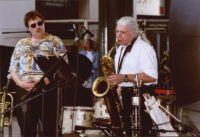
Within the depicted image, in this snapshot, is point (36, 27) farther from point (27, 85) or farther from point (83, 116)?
point (83, 116)

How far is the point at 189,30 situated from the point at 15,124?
13.0 ft

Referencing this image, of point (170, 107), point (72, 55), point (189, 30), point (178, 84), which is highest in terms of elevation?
point (189, 30)

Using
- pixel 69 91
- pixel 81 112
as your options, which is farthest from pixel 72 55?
pixel 69 91

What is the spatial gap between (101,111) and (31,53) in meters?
1.44

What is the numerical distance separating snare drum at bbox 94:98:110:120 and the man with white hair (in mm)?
718

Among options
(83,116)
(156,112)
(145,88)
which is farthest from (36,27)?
(156,112)

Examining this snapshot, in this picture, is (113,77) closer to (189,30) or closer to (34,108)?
(34,108)

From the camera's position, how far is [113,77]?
314 centimetres

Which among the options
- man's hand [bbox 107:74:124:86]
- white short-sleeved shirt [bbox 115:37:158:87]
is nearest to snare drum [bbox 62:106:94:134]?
white short-sleeved shirt [bbox 115:37:158:87]

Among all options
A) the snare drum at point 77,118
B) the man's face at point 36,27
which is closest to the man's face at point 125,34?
the man's face at point 36,27

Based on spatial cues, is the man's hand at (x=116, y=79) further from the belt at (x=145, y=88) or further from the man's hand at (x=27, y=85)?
A: the man's hand at (x=27, y=85)

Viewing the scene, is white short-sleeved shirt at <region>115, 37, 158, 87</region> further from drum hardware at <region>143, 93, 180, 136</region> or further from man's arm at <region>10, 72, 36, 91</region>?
man's arm at <region>10, 72, 36, 91</region>

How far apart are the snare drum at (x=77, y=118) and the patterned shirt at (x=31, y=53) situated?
117 cm

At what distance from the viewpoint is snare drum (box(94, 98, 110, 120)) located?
4039 millimetres
